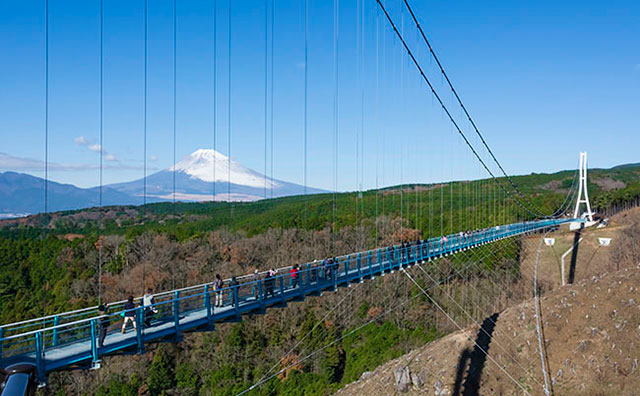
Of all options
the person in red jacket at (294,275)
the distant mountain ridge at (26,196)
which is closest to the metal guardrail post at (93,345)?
the person in red jacket at (294,275)

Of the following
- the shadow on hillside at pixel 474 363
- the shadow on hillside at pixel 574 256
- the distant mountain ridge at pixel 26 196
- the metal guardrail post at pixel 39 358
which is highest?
the distant mountain ridge at pixel 26 196

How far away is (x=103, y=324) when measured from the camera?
971 cm

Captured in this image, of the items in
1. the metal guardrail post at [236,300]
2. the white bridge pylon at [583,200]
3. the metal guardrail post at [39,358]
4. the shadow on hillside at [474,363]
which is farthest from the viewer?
the white bridge pylon at [583,200]

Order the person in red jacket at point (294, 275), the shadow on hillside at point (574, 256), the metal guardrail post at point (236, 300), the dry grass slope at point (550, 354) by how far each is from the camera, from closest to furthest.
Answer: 1. the metal guardrail post at point (236, 300)
2. the person in red jacket at point (294, 275)
3. the dry grass slope at point (550, 354)
4. the shadow on hillside at point (574, 256)

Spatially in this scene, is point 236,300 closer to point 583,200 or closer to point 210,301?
point 210,301

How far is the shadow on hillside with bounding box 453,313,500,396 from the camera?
2892cm

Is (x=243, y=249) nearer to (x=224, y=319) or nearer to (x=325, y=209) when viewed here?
(x=325, y=209)

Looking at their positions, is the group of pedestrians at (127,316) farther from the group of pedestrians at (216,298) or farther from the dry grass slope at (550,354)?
the dry grass slope at (550,354)

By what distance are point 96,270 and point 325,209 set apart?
3894cm

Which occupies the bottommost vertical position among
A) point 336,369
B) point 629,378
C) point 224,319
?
point 336,369

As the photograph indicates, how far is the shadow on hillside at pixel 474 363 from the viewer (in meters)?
28.9

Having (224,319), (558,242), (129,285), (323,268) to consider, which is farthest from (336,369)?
(558,242)

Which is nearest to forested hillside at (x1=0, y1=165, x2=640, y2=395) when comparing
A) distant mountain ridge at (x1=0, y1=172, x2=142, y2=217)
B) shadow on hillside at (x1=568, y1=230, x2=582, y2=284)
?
distant mountain ridge at (x1=0, y1=172, x2=142, y2=217)

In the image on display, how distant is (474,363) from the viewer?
31.5m
